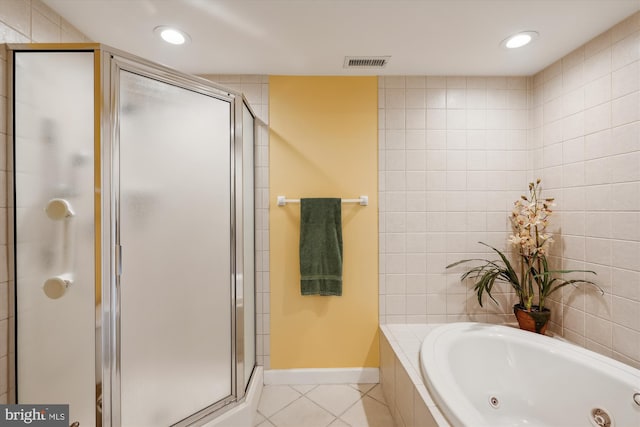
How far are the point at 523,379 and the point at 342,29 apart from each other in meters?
2.09

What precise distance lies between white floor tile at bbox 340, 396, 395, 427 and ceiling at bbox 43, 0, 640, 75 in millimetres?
2099

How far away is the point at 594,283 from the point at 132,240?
228 centimetres

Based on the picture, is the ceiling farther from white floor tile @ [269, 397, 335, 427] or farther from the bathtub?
white floor tile @ [269, 397, 335, 427]

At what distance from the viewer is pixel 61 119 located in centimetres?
103

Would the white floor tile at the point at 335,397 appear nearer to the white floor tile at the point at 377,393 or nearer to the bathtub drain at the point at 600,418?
the white floor tile at the point at 377,393

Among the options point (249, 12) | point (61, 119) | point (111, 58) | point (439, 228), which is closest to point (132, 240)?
point (61, 119)

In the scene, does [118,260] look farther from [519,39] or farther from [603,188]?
[603,188]

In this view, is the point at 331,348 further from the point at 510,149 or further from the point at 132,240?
the point at 510,149

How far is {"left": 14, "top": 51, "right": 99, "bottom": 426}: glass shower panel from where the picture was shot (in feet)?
3.37

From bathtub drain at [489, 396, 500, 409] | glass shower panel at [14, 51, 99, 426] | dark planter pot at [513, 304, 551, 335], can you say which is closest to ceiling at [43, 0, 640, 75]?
glass shower panel at [14, 51, 99, 426]

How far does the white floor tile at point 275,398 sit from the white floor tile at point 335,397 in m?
0.12

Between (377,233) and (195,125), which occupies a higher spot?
(195,125)

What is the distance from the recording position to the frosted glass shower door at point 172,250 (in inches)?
43.9

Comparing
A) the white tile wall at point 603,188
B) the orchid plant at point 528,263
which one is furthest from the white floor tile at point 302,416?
the white tile wall at point 603,188
